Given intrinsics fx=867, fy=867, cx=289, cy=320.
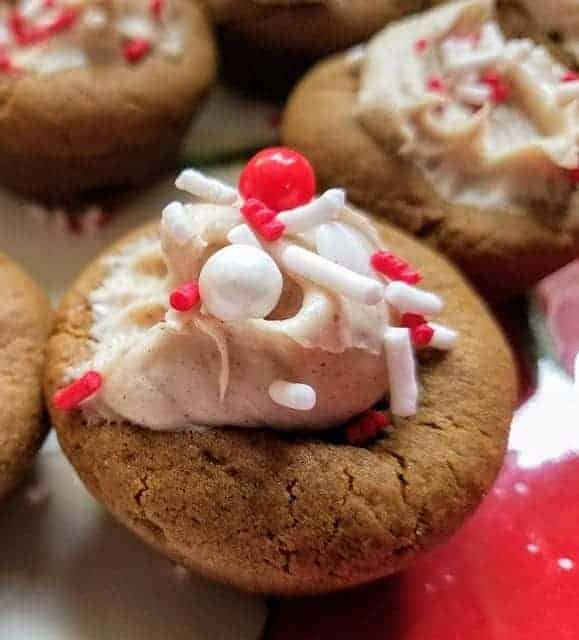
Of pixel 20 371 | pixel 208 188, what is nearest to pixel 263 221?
pixel 208 188

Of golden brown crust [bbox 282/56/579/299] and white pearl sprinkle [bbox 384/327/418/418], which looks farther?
golden brown crust [bbox 282/56/579/299]

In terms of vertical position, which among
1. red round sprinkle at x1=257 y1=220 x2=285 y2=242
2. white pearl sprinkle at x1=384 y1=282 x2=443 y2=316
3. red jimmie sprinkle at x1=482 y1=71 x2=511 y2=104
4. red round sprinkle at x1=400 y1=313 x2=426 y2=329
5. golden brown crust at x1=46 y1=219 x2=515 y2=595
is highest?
red round sprinkle at x1=257 y1=220 x2=285 y2=242

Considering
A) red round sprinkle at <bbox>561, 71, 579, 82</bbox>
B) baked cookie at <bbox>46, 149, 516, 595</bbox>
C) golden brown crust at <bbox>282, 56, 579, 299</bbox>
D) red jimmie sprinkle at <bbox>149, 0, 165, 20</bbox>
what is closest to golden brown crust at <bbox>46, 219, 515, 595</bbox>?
baked cookie at <bbox>46, 149, 516, 595</bbox>

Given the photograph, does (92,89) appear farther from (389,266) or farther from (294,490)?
(294,490)

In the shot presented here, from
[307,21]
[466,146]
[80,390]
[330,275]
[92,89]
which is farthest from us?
[307,21]

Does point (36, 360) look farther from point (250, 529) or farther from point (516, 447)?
point (516, 447)

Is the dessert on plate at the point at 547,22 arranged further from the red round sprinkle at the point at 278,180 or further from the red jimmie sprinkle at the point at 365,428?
the red jimmie sprinkle at the point at 365,428

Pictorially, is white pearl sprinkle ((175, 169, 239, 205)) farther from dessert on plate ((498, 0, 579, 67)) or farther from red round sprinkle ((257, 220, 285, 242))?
dessert on plate ((498, 0, 579, 67))
